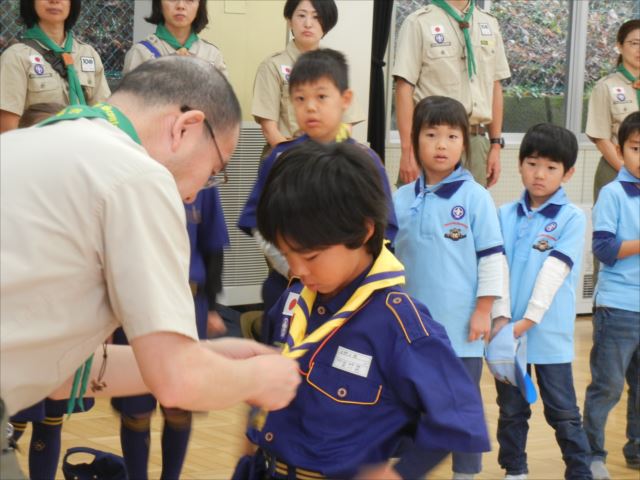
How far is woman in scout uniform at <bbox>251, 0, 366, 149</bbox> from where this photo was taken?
17.8 feet

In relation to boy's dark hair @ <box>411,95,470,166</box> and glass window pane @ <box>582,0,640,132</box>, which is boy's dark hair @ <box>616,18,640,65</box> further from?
boy's dark hair @ <box>411,95,470,166</box>

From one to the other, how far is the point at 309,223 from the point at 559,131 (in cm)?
235

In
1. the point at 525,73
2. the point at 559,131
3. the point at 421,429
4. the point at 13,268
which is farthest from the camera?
the point at 525,73

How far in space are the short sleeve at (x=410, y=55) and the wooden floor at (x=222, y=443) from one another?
179cm

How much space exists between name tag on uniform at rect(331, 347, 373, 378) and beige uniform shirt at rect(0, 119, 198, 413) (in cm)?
53

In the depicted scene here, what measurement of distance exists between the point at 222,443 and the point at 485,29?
2896 millimetres

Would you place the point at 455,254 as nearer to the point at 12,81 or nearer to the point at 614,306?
the point at 614,306

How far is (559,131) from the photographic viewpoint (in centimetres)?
417

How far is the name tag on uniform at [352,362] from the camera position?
2.12 m

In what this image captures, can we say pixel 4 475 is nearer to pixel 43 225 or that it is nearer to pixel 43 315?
pixel 43 315

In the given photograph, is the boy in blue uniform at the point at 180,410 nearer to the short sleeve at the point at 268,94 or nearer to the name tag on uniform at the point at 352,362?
the name tag on uniform at the point at 352,362

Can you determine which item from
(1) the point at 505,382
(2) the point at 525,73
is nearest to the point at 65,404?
(1) the point at 505,382

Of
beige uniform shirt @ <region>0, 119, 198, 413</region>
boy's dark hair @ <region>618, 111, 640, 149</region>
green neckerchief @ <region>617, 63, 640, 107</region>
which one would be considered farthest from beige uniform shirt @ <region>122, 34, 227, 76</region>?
beige uniform shirt @ <region>0, 119, 198, 413</region>

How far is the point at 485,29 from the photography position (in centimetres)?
595
